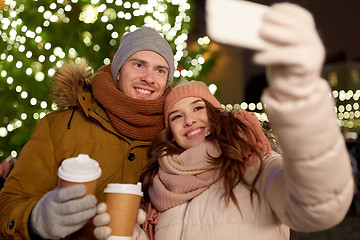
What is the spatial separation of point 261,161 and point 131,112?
1232 millimetres

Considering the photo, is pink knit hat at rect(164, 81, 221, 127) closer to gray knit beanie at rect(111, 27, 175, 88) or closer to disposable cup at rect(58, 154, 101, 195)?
gray knit beanie at rect(111, 27, 175, 88)

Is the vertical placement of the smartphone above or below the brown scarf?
above

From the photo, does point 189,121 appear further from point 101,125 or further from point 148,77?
point 101,125

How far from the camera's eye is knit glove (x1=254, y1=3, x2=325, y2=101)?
1.25 meters

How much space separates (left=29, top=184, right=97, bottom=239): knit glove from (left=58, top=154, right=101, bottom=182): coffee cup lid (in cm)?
5

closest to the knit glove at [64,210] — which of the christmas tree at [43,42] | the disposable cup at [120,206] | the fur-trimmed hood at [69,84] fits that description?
the disposable cup at [120,206]

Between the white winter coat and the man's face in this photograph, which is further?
the man's face

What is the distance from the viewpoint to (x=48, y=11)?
593cm

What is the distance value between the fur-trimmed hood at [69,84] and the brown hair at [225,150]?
85 centimetres

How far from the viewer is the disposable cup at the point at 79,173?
77.1 inches

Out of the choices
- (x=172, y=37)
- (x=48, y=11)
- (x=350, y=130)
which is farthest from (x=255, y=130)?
(x=350, y=130)

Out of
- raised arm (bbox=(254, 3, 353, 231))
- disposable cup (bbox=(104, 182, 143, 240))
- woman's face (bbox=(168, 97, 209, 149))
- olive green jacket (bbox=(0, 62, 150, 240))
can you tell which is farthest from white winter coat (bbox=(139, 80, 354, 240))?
olive green jacket (bbox=(0, 62, 150, 240))

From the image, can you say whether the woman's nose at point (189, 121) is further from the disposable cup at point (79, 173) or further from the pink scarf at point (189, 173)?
the disposable cup at point (79, 173)

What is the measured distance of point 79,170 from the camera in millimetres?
1979
